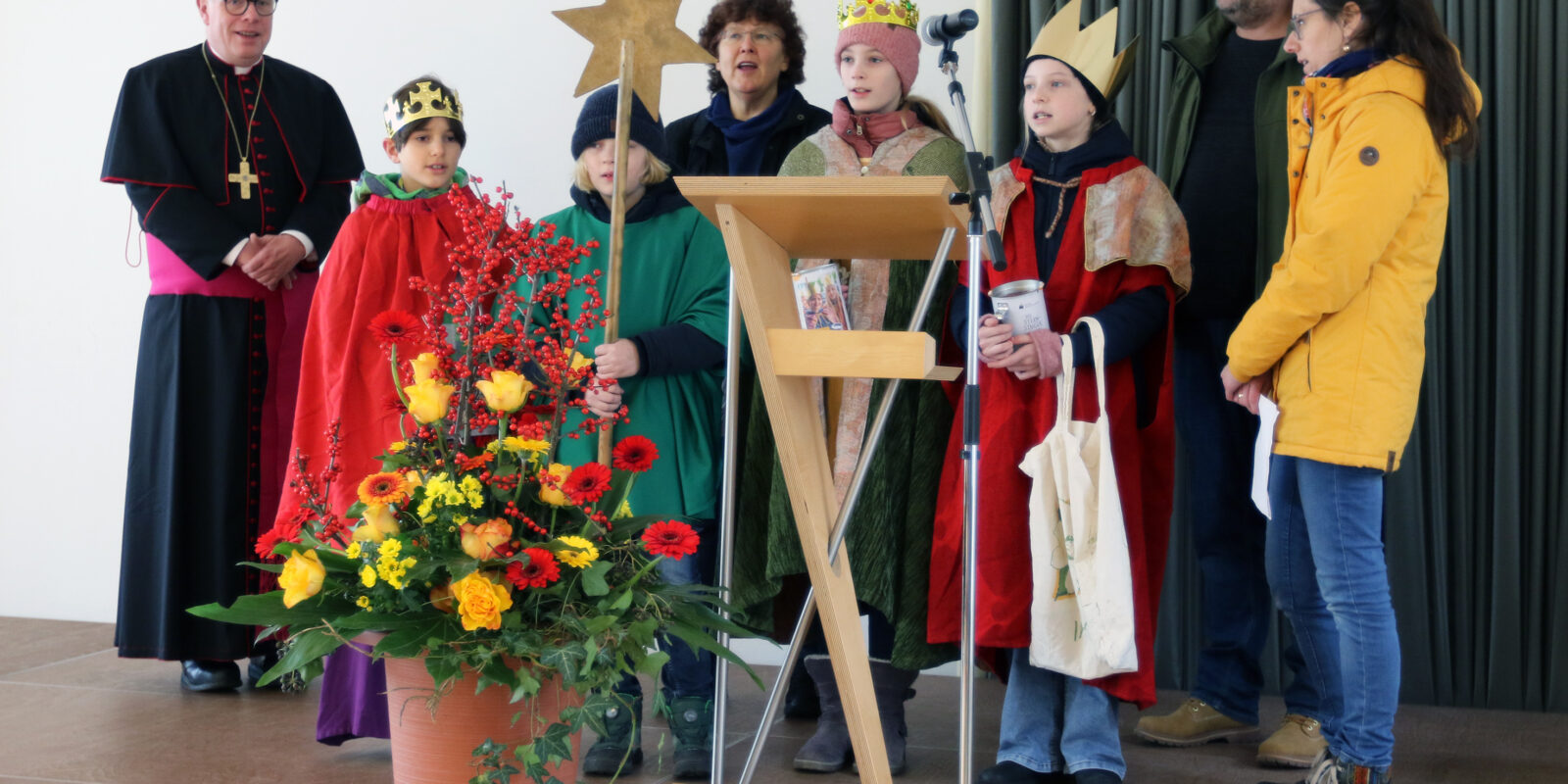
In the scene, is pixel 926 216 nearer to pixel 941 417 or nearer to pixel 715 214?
pixel 715 214

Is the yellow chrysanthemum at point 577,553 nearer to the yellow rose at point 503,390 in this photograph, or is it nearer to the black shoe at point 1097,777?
the yellow rose at point 503,390

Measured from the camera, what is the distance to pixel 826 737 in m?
2.69

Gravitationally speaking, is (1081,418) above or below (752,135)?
below

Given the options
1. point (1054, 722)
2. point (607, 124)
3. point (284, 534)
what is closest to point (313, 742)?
point (284, 534)

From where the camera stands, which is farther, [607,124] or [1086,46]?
[607,124]

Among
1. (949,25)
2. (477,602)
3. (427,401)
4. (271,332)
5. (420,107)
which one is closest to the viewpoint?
(477,602)

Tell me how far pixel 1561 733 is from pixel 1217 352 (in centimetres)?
115

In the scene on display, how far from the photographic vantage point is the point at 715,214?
2.02 meters

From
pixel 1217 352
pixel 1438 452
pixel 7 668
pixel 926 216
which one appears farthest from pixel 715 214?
pixel 7 668

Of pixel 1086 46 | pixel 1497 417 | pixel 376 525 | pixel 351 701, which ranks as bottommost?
pixel 351 701

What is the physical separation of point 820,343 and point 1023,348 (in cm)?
53

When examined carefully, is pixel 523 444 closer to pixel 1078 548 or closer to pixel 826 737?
pixel 1078 548

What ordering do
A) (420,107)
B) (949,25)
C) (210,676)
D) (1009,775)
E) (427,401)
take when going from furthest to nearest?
(210,676) < (420,107) < (1009,775) < (949,25) < (427,401)

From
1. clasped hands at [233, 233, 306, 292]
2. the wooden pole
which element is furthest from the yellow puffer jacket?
clasped hands at [233, 233, 306, 292]
